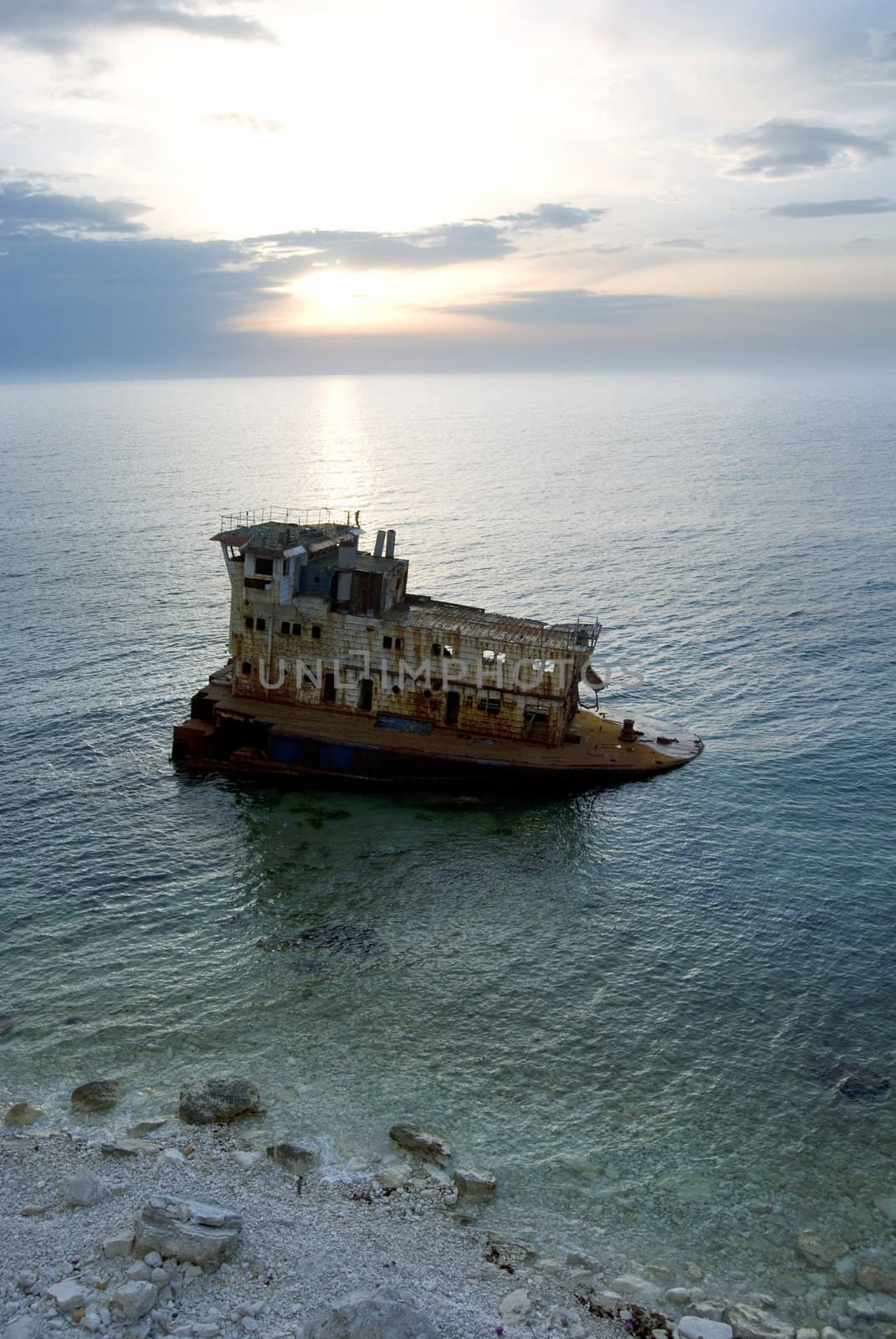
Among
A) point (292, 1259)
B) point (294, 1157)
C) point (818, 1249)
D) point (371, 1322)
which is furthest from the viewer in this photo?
point (294, 1157)

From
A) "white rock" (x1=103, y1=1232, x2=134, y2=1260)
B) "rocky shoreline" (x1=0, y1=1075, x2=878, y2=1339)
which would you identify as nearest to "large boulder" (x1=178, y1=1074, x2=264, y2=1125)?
"rocky shoreline" (x1=0, y1=1075, x2=878, y2=1339)

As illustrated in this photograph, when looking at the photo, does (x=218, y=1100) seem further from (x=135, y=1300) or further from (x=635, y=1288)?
(x=635, y=1288)

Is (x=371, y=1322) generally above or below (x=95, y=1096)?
above

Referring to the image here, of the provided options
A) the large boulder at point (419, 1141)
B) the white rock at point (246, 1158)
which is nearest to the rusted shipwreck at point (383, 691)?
the large boulder at point (419, 1141)

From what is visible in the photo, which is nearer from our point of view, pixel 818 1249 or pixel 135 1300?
pixel 135 1300

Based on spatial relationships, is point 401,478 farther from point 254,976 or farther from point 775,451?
point 254,976

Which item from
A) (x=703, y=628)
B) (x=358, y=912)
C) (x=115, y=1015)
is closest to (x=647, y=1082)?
(x=358, y=912)

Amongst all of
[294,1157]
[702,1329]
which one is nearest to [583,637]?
[294,1157]
